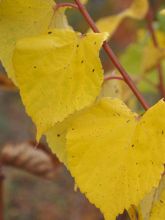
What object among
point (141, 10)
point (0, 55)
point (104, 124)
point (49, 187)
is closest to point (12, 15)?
point (0, 55)

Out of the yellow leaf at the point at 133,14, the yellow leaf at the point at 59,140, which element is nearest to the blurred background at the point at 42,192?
the yellow leaf at the point at 133,14

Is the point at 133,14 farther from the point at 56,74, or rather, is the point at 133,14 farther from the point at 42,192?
the point at 42,192

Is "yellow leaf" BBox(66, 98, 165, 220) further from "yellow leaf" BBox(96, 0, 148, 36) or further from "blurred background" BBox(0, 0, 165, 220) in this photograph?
"blurred background" BBox(0, 0, 165, 220)

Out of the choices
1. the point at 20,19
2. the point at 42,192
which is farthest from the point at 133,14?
the point at 42,192

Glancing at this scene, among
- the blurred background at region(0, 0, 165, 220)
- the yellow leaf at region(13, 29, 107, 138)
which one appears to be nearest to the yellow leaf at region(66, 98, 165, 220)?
the yellow leaf at region(13, 29, 107, 138)

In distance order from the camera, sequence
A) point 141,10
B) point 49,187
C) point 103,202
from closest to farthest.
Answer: point 103,202
point 141,10
point 49,187

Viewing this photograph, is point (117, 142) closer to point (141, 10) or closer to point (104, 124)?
point (104, 124)

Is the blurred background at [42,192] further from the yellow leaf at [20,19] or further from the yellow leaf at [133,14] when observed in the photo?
the yellow leaf at [20,19]
